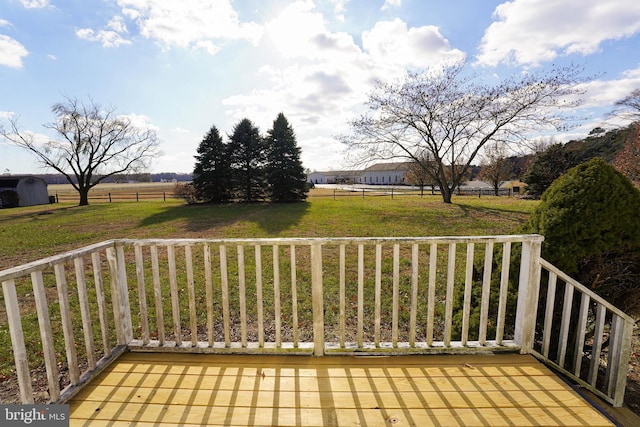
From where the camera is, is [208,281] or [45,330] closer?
[45,330]

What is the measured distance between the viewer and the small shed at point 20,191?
2238cm

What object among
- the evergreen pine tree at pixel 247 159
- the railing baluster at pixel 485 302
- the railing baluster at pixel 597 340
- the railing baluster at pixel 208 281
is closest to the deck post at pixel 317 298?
the railing baluster at pixel 208 281

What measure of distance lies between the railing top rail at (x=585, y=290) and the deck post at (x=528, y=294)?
8 cm

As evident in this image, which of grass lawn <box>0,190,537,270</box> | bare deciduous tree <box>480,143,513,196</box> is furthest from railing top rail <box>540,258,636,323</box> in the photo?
bare deciduous tree <box>480,143,513,196</box>

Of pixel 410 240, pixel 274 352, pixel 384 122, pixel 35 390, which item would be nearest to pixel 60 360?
pixel 35 390

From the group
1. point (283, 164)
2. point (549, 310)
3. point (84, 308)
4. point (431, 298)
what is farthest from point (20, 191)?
point (549, 310)

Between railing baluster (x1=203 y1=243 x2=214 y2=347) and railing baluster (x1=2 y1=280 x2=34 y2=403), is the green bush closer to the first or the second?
railing baluster (x1=203 y1=243 x2=214 y2=347)

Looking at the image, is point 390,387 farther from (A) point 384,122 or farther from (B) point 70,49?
(A) point 384,122

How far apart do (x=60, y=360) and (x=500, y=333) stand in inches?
160

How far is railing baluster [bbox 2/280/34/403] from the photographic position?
4.86ft

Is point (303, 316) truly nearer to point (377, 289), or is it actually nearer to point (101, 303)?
point (377, 289)

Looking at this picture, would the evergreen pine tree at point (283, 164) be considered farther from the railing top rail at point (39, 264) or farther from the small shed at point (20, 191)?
the small shed at point (20, 191)

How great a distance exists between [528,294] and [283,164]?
18.6 metres

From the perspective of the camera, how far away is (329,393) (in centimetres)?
187
